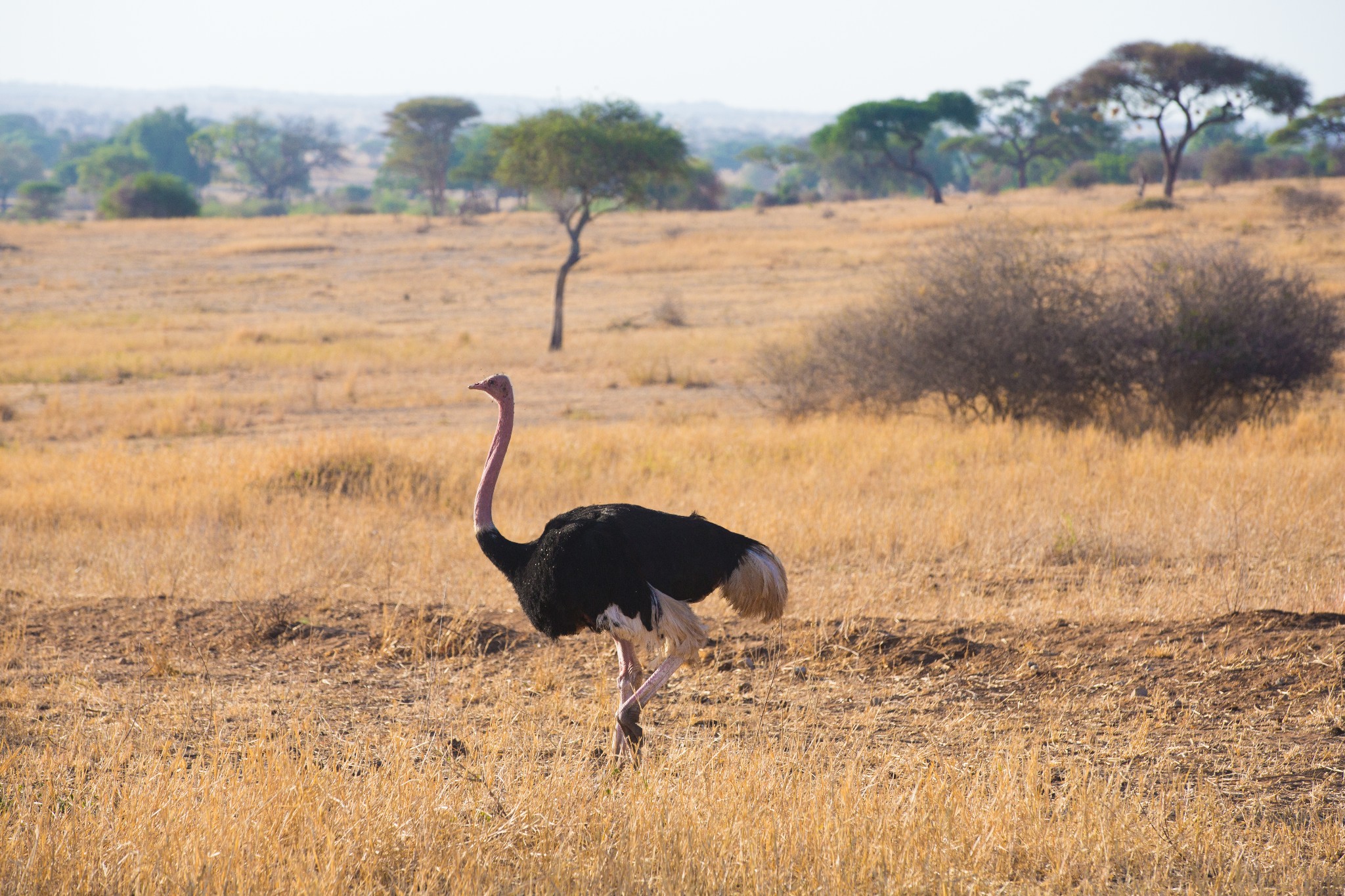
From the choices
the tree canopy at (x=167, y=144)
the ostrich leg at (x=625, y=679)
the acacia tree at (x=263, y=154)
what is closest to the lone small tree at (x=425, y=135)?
the acacia tree at (x=263, y=154)

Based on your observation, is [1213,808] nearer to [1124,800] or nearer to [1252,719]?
[1124,800]

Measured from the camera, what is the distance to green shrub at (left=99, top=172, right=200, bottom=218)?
57594mm

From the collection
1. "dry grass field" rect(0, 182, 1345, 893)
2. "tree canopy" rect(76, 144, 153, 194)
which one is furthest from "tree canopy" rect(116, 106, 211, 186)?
"dry grass field" rect(0, 182, 1345, 893)

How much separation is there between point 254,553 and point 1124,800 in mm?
5966

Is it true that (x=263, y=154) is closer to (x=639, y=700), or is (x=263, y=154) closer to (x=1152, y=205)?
(x=1152, y=205)

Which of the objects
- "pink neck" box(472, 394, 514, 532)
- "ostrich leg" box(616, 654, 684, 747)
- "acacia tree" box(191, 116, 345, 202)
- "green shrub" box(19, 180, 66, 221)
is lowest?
"ostrich leg" box(616, 654, 684, 747)

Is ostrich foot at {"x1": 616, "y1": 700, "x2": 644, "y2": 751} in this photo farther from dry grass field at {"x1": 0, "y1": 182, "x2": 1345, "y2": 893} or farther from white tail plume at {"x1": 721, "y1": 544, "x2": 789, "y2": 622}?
white tail plume at {"x1": 721, "y1": 544, "x2": 789, "y2": 622}

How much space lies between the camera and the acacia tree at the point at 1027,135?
71562mm

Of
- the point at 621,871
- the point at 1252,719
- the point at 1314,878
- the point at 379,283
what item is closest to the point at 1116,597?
the point at 1252,719

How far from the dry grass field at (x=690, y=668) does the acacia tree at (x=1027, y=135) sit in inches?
2473

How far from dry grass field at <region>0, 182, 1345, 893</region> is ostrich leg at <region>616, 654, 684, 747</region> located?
129mm

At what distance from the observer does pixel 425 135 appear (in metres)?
75.2

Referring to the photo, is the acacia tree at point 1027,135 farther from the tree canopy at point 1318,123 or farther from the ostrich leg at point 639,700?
the ostrich leg at point 639,700

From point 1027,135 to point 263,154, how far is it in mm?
63614
